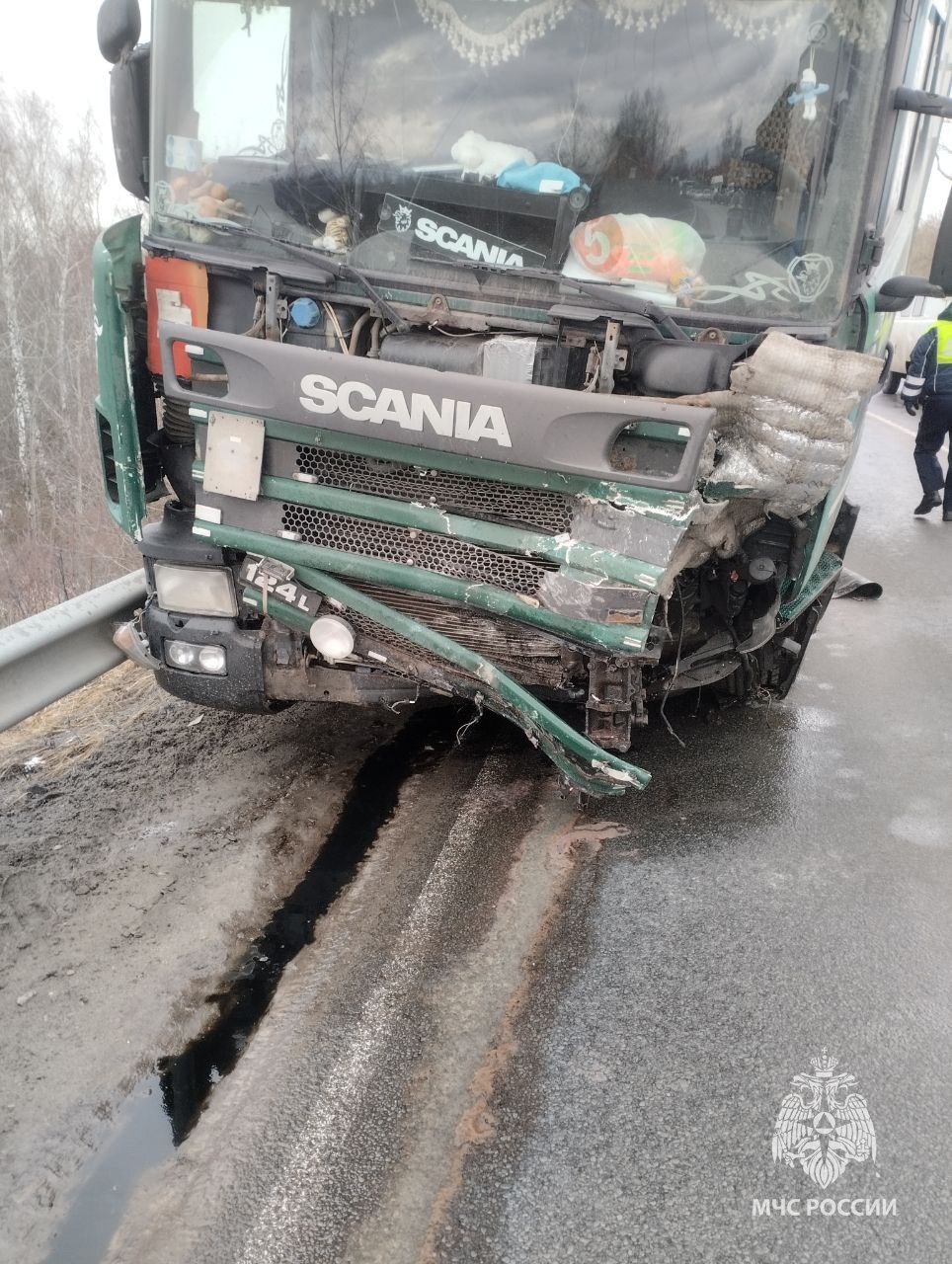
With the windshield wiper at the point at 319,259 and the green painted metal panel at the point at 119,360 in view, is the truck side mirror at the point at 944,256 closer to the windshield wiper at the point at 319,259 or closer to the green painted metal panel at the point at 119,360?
the windshield wiper at the point at 319,259

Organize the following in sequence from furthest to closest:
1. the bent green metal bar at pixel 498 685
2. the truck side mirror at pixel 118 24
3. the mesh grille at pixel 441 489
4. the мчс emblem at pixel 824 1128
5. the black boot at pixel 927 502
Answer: the black boot at pixel 927 502, the truck side mirror at pixel 118 24, the bent green metal bar at pixel 498 685, the mesh grille at pixel 441 489, the мчс emblem at pixel 824 1128

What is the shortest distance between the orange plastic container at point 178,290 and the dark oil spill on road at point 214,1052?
196 cm

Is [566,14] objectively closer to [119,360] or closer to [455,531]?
[455,531]

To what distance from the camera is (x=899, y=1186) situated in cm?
232

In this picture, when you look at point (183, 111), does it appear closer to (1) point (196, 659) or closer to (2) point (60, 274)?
(1) point (196, 659)

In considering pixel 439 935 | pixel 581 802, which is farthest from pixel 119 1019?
pixel 581 802

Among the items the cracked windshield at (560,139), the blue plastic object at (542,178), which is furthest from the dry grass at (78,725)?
the blue plastic object at (542,178)

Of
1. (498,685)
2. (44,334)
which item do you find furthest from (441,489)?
(44,334)

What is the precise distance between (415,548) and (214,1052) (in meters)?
1.67

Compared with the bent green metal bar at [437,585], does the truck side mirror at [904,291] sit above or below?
above

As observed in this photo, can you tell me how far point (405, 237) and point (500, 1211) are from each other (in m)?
2.98

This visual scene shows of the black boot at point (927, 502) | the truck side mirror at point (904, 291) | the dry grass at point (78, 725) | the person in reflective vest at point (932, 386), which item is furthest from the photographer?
the black boot at point (927, 502)

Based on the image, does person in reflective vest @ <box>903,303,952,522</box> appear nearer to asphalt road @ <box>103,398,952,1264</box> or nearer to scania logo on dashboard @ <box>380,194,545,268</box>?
asphalt road @ <box>103,398,952,1264</box>

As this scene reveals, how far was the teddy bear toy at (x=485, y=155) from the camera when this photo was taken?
3.34m
